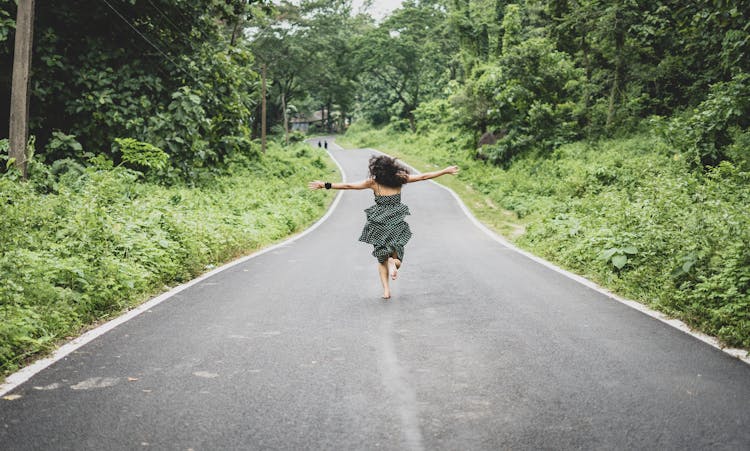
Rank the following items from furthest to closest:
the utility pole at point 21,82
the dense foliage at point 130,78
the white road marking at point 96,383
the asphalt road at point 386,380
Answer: the dense foliage at point 130,78
the utility pole at point 21,82
the white road marking at point 96,383
the asphalt road at point 386,380

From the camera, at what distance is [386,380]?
4.38 m

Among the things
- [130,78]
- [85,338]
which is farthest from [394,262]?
[130,78]

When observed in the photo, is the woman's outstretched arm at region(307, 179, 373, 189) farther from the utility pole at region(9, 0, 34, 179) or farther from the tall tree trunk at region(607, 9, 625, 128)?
the tall tree trunk at region(607, 9, 625, 128)

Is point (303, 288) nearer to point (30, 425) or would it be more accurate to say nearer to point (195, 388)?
point (195, 388)

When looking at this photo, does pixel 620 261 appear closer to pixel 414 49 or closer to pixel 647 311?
pixel 647 311

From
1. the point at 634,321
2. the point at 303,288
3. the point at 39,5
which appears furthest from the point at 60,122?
the point at 634,321

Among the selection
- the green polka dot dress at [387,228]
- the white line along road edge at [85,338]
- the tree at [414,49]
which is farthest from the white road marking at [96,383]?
the tree at [414,49]

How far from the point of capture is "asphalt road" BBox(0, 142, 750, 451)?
11.2ft

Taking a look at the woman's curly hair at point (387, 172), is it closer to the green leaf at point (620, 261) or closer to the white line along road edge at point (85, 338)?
the white line along road edge at point (85, 338)

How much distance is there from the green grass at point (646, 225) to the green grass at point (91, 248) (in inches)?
256

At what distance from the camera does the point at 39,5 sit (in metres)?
13.4

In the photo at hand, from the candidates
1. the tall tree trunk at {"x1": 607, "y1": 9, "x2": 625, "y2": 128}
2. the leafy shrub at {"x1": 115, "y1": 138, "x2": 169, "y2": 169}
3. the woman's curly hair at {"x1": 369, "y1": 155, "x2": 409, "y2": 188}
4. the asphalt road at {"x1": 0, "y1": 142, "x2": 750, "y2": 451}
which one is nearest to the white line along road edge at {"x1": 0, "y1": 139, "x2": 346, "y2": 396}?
the asphalt road at {"x1": 0, "y1": 142, "x2": 750, "y2": 451}

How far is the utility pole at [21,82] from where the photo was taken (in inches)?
360

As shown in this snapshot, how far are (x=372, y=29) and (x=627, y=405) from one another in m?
58.8
